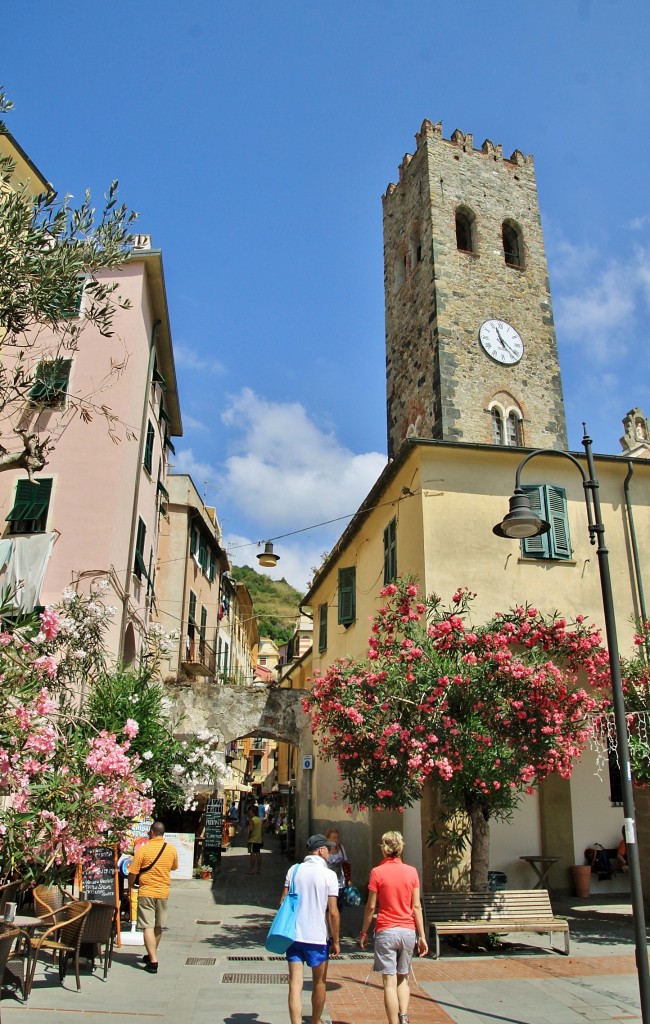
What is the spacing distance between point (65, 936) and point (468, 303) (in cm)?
2162

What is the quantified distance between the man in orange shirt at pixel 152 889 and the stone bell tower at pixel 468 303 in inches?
617

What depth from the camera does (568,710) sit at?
10.7 meters

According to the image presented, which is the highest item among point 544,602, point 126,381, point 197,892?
point 126,381

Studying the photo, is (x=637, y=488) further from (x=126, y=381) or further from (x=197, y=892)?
(x=197, y=892)

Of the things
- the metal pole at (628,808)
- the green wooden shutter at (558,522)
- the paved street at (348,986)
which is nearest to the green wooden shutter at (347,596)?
the green wooden shutter at (558,522)

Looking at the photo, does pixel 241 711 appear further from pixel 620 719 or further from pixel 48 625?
pixel 48 625

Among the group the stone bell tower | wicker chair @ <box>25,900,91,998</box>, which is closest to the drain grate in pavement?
wicker chair @ <box>25,900,91,998</box>

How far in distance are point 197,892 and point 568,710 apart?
10.4 metres

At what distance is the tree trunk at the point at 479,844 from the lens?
419 inches

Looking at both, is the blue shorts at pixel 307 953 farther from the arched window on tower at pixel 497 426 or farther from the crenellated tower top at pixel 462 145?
the crenellated tower top at pixel 462 145

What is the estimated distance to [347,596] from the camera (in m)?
19.7

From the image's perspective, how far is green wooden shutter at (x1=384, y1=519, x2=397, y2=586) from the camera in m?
15.6

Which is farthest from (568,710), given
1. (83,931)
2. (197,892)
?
(197,892)

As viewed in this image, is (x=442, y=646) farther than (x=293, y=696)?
No
